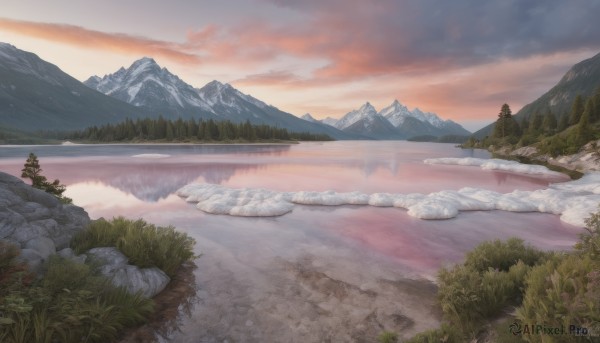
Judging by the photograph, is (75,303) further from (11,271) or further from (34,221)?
(34,221)

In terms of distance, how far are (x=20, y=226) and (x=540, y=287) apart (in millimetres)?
11680

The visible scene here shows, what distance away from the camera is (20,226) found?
773 cm

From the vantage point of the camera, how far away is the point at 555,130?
93062 mm

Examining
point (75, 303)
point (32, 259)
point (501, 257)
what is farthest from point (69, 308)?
point (501, 257)

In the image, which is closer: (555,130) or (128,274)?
(128,274)

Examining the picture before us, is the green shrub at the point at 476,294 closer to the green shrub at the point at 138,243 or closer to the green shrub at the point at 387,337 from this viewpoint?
the green shrub at the point at 387,337

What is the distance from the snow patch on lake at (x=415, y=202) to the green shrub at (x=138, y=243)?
22.6 feet

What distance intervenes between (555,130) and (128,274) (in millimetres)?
118336

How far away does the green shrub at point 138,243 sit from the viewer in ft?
28.4

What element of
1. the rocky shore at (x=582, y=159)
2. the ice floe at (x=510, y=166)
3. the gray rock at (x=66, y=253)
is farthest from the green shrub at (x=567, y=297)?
the rocky shore at (x=582, y=159)

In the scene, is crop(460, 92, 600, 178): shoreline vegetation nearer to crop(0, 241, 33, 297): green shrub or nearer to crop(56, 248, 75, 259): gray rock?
crop(56, 248, 75, 259): gray rock

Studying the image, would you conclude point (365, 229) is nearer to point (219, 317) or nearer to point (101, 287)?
point (219, 317)

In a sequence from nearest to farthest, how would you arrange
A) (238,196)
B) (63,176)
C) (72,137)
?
(238,196) < (63,176) < (72,137)

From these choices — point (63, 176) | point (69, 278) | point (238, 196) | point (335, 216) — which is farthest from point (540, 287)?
point (63, 176)
